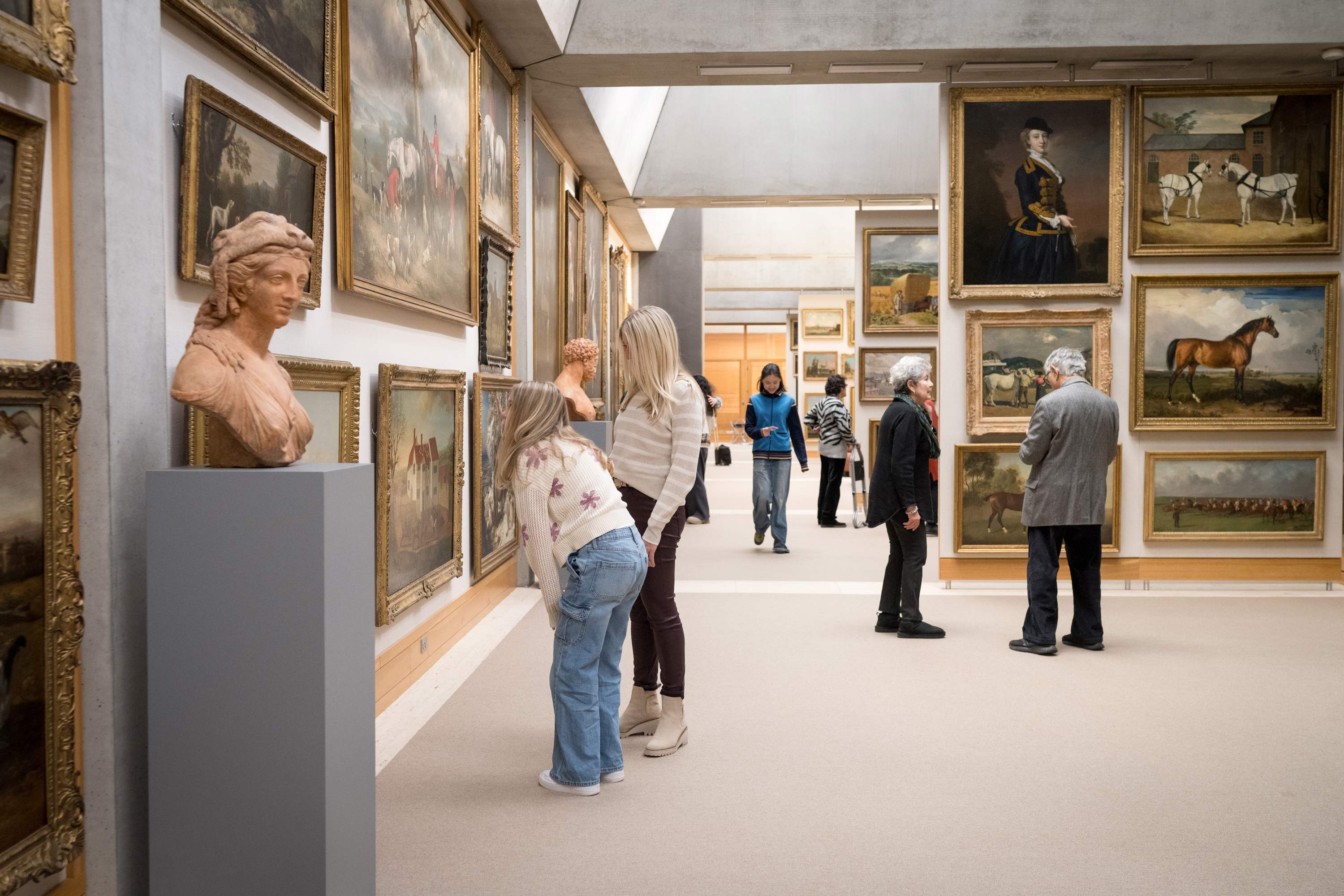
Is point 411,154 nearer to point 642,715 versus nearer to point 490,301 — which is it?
point 490,301

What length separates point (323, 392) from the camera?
5145mm

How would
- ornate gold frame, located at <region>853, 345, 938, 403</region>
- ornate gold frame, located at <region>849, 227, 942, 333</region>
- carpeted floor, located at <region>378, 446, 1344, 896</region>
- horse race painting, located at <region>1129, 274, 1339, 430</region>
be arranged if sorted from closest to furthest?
carpeted floor, located at <region>378, 446, 1344, 896</region>
horse race painting, located at <region>1129, 274, 1339, 430</region>
ornate gold frame, located at <region>849, 227, 942, 333</region>
ornate gold frame, located at <region>853, 345, 938, 403</region>

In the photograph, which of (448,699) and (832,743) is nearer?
(832,743)

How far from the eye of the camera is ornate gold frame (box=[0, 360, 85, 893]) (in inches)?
119

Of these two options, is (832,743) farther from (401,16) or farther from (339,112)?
(401,16)

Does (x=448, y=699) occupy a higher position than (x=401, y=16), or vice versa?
(x=401, y=16)

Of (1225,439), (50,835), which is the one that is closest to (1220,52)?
(1225,439)

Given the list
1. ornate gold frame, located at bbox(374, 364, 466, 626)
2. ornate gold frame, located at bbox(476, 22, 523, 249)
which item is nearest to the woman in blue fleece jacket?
ornate gold frame, located at bbox(476, 22, 523, 249)

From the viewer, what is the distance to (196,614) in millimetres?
3297

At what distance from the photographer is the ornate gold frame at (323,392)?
388cm

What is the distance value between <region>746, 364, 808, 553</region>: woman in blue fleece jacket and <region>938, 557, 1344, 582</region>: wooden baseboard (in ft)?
10.1

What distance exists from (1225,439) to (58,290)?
10.0m

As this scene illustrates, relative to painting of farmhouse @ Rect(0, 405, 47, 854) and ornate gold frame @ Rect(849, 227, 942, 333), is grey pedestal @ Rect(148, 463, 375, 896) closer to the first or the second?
painting of farmhouse @ Rect(0, 405, 47, 854)

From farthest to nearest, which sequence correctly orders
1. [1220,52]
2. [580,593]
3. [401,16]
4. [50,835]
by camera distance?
[1220,52] → [401,16] → [580,593] → [50,835]
